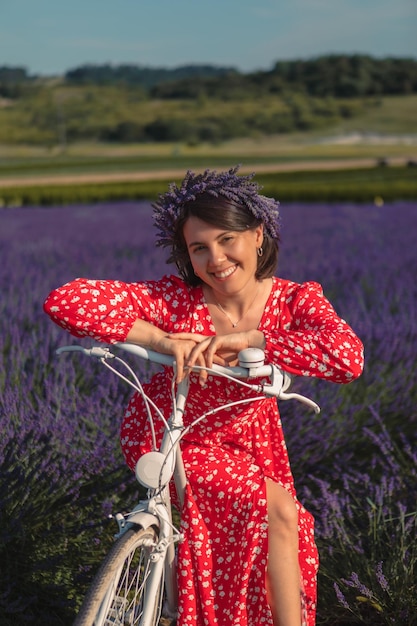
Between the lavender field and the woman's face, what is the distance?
2.74ft

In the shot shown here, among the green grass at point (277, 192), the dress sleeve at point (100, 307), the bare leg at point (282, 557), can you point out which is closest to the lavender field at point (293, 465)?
the bare leg at point (282, 557)

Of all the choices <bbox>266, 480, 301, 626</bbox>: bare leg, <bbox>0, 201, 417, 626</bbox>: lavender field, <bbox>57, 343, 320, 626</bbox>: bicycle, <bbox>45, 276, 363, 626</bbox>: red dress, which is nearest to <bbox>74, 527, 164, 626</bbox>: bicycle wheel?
<bbox>57, 343, 320, 626</bbox>: bicycle

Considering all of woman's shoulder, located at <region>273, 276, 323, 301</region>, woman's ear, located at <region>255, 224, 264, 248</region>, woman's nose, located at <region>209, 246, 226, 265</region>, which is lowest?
woman's shoulder, located at <region>273, 276, 323, 301</region>

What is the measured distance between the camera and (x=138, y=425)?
2223 millimetres

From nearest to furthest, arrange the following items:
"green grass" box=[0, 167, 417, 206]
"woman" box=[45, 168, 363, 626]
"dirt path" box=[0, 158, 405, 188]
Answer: "woman" box=[45, 168, 363, 626], "green grass" box=[0, 167, 417, 206], "dirt path" box=[0, 158, 405, 188]

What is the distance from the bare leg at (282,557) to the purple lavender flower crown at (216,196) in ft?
2.10

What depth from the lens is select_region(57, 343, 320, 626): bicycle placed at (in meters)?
1.70

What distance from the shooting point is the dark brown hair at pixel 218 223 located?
2.06 meters

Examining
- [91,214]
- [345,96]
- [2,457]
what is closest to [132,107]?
[345,96]

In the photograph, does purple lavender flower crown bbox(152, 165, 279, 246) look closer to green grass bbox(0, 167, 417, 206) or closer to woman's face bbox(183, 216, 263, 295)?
woman's face bbox(183, 216, 263, 295)

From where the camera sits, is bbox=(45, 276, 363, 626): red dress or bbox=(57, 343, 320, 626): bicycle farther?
bbox=(45, 276, 363, 626): red dress

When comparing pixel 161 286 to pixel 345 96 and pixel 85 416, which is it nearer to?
pixel 85 416

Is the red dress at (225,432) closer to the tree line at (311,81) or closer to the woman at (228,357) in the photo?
the woman at (228,357)

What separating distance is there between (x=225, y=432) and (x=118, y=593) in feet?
1.69
